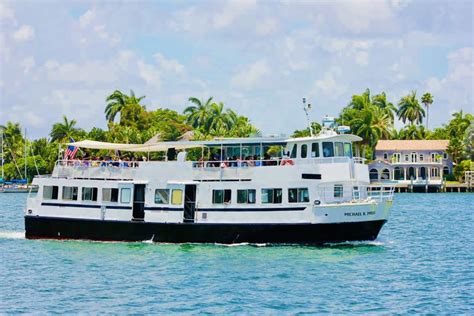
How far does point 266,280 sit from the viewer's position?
28641 mm

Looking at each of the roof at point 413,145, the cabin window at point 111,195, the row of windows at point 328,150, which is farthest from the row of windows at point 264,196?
the roof at point 413,145

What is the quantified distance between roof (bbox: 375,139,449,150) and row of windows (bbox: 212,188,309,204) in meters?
82.3

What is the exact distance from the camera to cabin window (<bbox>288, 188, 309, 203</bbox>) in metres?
35.5

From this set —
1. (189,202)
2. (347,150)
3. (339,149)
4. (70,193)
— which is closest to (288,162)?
(339,149)

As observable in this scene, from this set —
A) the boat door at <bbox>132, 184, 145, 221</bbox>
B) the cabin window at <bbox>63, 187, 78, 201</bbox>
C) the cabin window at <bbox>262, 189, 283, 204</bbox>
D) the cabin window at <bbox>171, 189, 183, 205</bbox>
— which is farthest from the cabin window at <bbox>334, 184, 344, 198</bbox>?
the cabin window at <bbox>63, 187, 78, 201</bbox>

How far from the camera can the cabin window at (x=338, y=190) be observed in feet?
118

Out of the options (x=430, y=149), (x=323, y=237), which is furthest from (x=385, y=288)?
(x=430, y=149)

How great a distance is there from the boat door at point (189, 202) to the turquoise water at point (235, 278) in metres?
1.47

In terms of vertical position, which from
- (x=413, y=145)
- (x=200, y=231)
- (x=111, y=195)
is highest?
(x=413, y=145)

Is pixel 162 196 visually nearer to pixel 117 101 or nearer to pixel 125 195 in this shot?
pixel 125 195

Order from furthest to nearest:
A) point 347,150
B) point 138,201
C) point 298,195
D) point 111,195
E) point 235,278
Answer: point 111,195 → point 138,201 → point 347,150 → point 298,195 → point 235,278

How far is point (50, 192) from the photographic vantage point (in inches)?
1527

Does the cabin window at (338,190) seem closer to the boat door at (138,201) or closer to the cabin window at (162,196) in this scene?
the cabin window at (162,196)

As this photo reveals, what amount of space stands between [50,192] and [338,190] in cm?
1331
